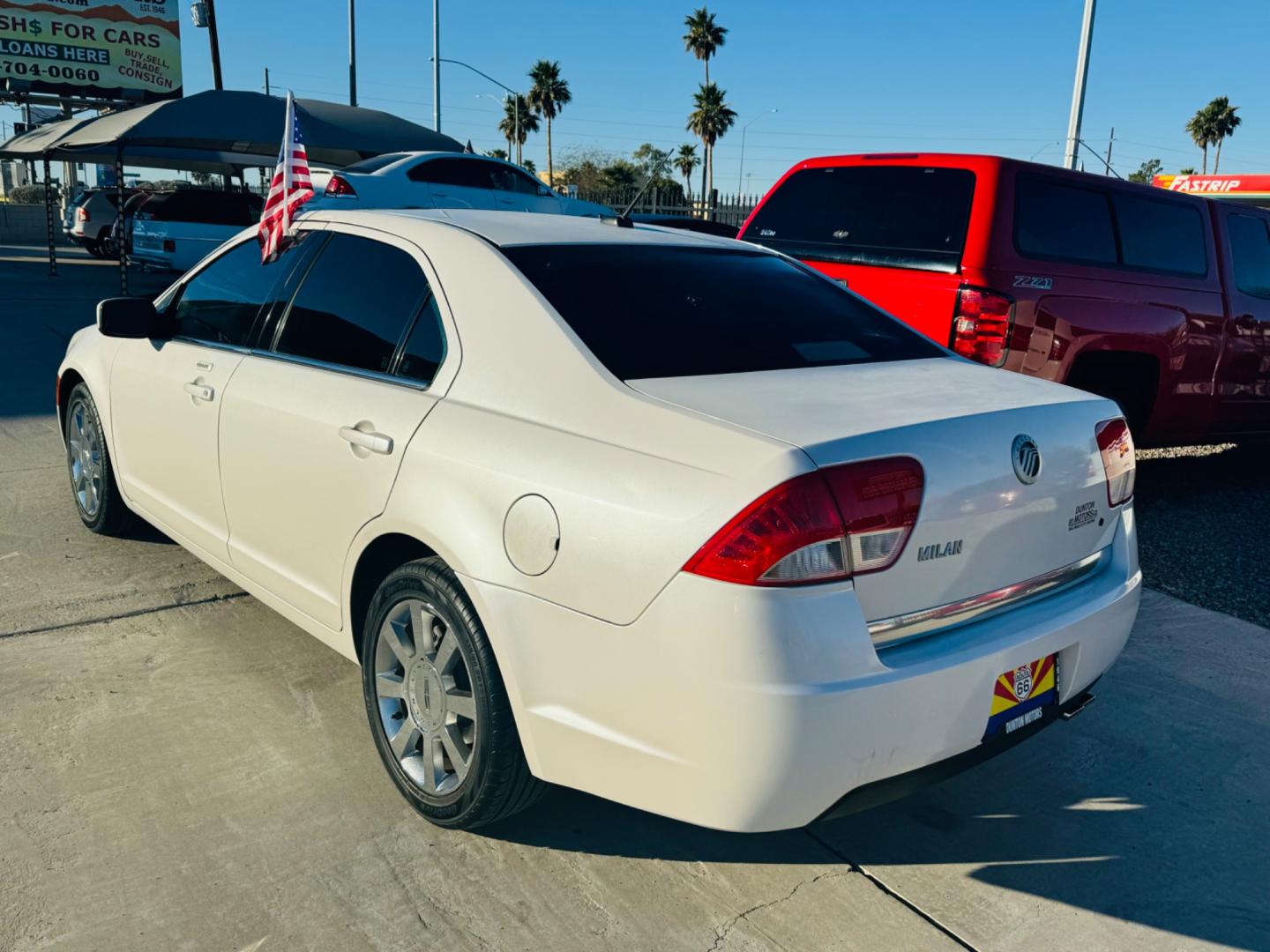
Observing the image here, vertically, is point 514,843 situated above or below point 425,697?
below

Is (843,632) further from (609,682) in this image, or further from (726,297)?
(726,297)

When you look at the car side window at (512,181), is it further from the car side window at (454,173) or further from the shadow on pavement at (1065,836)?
the shadow on pavement at (1065,836)

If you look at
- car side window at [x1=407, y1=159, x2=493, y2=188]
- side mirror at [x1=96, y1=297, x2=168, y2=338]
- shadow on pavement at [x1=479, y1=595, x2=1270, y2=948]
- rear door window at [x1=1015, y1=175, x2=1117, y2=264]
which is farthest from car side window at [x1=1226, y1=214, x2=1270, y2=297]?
car side window at [x1=407, y1=159, x2=493, y2=188]

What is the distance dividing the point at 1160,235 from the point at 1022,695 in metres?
5.05

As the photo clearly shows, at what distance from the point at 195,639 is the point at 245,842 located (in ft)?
4.54

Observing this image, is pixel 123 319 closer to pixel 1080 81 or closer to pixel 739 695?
pixel 739 695

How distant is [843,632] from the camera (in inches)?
87.3

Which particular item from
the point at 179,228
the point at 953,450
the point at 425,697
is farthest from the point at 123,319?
the point at 179,228

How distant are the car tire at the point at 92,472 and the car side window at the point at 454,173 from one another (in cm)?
720

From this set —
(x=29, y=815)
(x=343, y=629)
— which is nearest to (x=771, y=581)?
(x=343, y=629)

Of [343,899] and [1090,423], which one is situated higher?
[1090,423]

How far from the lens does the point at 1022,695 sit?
8.48 ft

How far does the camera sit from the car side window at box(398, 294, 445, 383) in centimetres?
298

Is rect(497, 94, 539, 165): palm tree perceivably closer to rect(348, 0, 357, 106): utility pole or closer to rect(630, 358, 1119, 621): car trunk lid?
rect(348, 0, 357, 106): utility pole
